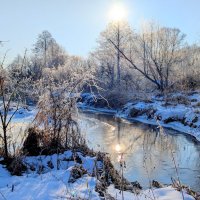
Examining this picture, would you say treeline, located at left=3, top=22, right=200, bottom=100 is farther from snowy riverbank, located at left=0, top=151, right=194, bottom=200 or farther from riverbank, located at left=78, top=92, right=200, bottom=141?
snowy riverbank, located at left=0, top=151, right=194, bottom=200

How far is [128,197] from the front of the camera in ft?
19.3

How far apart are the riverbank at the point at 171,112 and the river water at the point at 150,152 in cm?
109

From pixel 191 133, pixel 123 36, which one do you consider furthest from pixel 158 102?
pixel 123 36

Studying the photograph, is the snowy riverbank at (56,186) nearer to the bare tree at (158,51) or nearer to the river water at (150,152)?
the river water at (150,152)

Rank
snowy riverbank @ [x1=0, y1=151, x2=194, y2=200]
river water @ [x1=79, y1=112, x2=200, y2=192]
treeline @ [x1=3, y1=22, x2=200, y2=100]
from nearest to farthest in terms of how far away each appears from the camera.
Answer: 1. snowy riverbank @ [x1=0, y1=151, x2=194, y2=200]
2. river water @ [x1=79, y1=112, x2=200, y2=192]
3. treeline @ [x1=3, y1=22, x2=200, y2=100]

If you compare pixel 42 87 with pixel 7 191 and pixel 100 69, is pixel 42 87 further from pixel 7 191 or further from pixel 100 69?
pixel 100 69

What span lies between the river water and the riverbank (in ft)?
3.58

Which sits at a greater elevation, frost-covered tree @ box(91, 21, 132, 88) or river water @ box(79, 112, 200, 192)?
frost-covered tree @ box(91, 21, 132, 88)

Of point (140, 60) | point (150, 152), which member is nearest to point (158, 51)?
point (140, 60)

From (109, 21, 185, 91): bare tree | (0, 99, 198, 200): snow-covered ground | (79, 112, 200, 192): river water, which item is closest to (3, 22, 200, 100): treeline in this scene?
(109, 21, 185, 91): bare tree

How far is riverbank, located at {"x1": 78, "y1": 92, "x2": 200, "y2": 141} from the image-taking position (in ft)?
63.7

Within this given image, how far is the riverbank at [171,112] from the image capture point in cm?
1942

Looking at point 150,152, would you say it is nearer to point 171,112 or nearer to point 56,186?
point 56,186

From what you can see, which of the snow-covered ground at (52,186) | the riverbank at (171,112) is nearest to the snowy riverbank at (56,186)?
the snow-covered ground at (52,186)
